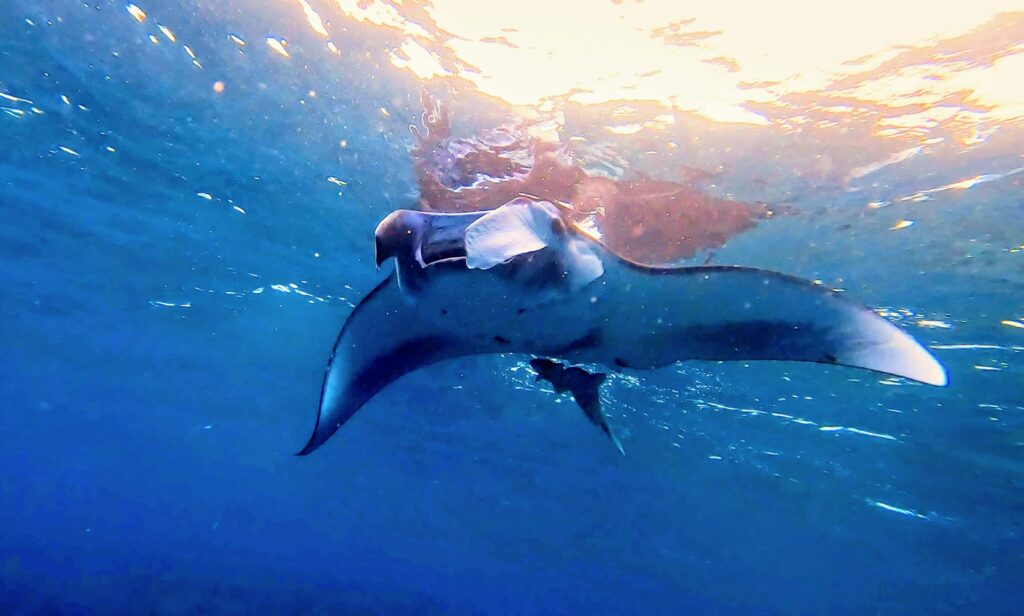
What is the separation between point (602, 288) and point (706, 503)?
29.8 m

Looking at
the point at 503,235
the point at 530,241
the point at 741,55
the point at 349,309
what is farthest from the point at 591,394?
the point at 349,309

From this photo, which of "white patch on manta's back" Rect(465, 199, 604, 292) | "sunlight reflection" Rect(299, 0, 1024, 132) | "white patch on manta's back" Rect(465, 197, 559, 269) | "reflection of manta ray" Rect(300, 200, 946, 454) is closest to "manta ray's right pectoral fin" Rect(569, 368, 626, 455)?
"reflection of manta ray" Rect(300, 200, 946, 454)

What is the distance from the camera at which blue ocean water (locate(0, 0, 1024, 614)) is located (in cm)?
802

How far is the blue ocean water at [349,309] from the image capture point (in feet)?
26.3

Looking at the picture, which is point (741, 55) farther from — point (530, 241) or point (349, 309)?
point (349, 309)

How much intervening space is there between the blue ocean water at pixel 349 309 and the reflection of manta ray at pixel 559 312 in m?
3.82

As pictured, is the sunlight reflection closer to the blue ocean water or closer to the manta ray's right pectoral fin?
the blue ocean water

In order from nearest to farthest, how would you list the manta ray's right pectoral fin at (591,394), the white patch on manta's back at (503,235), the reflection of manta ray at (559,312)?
the white patch on manta's back at (503,235), the reflection of manta ray at (559,312), the manta ray's right pectoral fin at (591,394)

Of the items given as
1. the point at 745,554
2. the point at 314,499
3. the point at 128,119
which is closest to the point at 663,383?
the point at 128,119

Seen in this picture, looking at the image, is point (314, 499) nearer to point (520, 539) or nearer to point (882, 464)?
point (520, 539)

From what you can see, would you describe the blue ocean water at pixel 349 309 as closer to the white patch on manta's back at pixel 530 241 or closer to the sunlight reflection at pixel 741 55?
the sunlight reflection at pixel 741 55

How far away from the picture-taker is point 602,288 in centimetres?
417

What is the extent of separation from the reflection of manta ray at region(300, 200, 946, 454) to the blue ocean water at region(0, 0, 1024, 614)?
3824 millimetres

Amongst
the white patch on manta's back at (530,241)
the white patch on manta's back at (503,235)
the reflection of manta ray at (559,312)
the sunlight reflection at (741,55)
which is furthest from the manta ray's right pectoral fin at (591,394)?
the sunlight reflection at (741,55)
